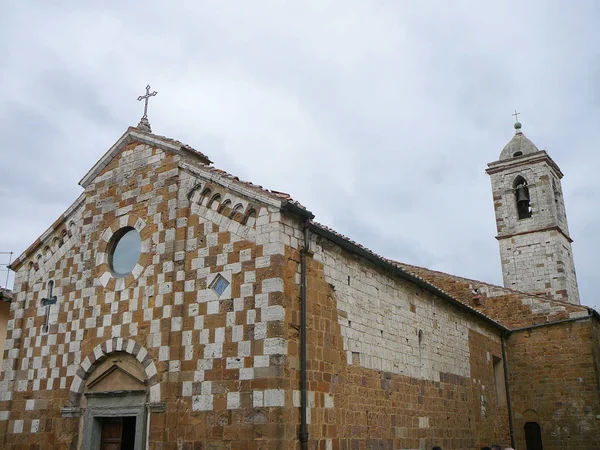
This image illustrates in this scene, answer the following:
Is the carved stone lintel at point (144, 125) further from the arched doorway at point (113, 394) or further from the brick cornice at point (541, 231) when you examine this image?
the brick cornice at point (541, 231)

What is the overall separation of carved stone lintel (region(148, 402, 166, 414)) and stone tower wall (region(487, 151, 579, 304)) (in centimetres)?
1791

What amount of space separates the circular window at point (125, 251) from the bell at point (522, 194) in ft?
60.6

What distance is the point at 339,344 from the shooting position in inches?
384

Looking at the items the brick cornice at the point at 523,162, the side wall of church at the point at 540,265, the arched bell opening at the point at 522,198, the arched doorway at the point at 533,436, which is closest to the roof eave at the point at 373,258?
the arched doorway at the point at 533,436

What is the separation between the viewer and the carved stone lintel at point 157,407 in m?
8.84

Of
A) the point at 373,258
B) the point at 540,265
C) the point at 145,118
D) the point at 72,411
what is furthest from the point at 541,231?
the point at 72,411

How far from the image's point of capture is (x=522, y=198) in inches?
952

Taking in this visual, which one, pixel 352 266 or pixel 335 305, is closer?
pixel 335 305

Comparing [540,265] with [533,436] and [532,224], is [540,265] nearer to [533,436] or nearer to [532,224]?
[532,224]

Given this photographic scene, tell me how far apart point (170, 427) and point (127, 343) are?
175 cm

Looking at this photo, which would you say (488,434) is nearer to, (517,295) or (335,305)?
(517,295)

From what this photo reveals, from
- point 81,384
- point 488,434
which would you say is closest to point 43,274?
point 81,384

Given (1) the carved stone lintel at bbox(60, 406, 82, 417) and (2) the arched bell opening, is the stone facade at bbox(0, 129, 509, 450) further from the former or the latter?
(2) the arched bell opening

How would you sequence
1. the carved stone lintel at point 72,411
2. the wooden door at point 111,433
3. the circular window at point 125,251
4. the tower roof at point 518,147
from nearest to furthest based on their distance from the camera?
the wooden door at point 111,433 → the carved stone lintel at point 72,411 → the circular window at point 125,251 → the tower roof at point 518,147
